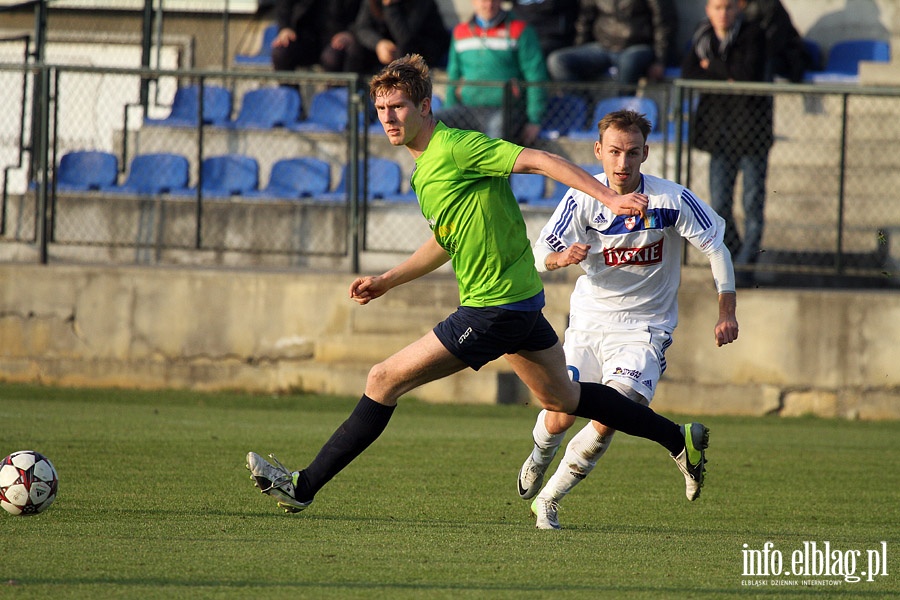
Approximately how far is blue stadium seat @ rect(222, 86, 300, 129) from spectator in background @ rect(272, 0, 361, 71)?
47cm

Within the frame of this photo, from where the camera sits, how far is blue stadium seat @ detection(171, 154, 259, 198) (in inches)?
586

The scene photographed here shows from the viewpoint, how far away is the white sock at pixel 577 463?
638cm

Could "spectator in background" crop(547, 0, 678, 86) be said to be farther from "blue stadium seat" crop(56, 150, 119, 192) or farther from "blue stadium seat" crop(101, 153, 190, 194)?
"blue stadium seat" crop(56, 150, 119, 192)

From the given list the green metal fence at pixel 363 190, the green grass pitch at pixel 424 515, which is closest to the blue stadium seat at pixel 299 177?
the green metal fence at pixel 363 190

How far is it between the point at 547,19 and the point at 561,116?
8.21 feet

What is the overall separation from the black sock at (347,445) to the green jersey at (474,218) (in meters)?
0.69

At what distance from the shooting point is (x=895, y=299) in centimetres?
1163

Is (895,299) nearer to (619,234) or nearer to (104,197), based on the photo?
(619,234)

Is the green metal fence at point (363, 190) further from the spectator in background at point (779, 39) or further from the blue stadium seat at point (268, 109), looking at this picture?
the spectator in background at point (779, 39)

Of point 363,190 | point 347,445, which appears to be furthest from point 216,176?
point 347,445

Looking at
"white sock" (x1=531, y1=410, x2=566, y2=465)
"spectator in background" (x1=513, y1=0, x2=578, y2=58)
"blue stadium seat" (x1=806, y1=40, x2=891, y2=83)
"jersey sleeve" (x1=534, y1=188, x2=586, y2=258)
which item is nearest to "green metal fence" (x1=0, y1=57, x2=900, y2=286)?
"spectator in background" (x1=513, y1=0, x2=578, y2=58)

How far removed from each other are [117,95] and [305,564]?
1351cm

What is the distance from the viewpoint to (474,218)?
5.75m

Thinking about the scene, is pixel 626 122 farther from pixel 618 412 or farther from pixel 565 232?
pixel 618 412
